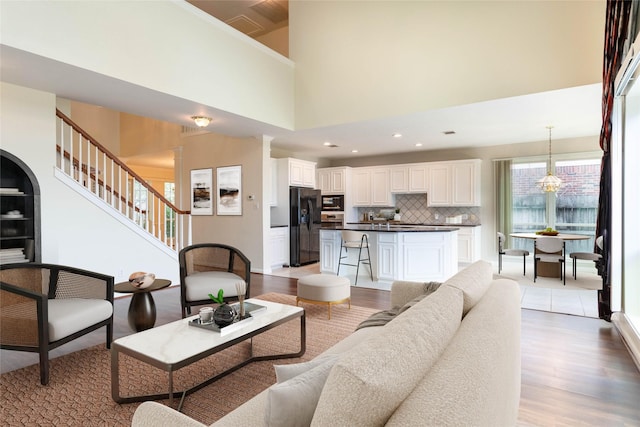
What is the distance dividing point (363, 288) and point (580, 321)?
260 centimetres

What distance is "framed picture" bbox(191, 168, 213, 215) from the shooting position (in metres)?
7.32

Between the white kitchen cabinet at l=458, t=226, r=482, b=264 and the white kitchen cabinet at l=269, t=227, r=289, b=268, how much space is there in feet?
12.3

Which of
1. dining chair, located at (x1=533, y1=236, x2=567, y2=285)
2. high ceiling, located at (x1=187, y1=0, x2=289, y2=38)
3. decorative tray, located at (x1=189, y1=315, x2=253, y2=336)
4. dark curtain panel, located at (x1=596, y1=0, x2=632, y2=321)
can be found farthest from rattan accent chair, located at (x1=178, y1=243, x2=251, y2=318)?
high ceiling, located at (x1=187, y1=0, x2=289, y2=38)

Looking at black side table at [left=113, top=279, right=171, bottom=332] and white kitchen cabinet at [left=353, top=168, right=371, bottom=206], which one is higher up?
white kitchen cabinet at [left=353, top=168, right=371, bottom=206]

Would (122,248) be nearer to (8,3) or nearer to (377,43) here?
(8,3)

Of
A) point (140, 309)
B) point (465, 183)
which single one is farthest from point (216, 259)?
point (465, 183)

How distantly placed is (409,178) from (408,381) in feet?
25.5

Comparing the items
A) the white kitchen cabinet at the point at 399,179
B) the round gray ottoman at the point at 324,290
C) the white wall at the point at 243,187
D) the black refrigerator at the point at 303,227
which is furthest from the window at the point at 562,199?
the round gray ottoman at the point at 324,290

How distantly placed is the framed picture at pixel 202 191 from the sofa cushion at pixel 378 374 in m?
6.77

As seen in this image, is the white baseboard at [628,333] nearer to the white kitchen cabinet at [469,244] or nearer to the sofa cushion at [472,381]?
the sofa cushion at [472,381]

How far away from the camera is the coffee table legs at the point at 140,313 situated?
123 inches

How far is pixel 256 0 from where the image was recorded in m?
6.38

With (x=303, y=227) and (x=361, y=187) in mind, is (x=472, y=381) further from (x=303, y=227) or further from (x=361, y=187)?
(x=361, y=187)

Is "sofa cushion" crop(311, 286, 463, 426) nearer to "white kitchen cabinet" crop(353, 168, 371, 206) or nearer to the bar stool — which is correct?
the bar stool
